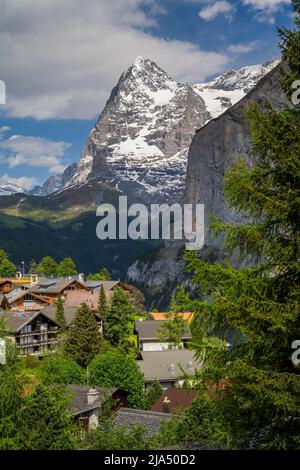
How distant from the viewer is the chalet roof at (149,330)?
77750mm

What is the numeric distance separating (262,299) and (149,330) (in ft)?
228

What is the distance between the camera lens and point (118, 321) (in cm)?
6806

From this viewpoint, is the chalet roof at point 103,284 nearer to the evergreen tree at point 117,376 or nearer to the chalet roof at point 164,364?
the chalet roof at point 164,364

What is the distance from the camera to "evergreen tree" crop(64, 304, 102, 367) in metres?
56.7

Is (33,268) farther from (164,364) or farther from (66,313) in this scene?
(164,364)

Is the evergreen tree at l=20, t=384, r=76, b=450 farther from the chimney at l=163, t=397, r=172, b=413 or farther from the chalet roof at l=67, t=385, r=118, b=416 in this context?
the chimney at l=163, t=397, r=172, b=413

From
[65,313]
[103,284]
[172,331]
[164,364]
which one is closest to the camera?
[164,364]

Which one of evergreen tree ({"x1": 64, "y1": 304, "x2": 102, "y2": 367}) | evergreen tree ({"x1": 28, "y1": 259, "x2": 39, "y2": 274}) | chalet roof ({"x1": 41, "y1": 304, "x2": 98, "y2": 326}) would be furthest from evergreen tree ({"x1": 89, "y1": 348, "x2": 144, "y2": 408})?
evergreen tree ({"x1": 28, "y1": 259, "x2": 39, "y2": 274})

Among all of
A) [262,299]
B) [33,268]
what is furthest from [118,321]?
[33,268]

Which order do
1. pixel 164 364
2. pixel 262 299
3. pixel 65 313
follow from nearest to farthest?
pixel 262 299 → pixel 164 364 → pixel 65 313

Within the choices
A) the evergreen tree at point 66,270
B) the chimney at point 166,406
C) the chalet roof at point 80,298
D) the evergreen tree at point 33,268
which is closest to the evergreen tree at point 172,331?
the chalet roof at point 80,298

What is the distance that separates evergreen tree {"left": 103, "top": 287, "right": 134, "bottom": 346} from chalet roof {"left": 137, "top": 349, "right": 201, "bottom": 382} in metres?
3.94
